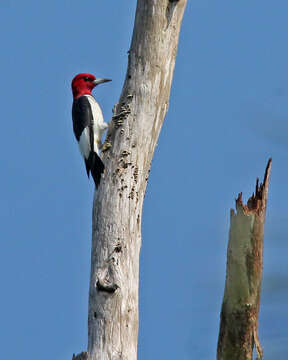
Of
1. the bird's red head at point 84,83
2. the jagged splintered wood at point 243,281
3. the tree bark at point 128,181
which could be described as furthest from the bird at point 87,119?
the jagged splintered wood at point 243,281

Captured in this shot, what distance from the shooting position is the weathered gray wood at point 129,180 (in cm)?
419

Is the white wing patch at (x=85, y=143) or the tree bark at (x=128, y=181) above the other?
the white wing patch at (x=85, y=143)

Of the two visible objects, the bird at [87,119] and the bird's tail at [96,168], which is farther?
the bird at [87,119]

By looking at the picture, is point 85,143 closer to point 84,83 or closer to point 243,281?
point 84,83

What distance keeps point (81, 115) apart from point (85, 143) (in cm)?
50

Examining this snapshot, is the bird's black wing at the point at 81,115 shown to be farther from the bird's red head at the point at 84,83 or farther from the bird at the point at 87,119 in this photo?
the bird's red head at the point at 84,83

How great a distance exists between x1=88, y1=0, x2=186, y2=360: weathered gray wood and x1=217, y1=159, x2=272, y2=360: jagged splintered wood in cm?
60

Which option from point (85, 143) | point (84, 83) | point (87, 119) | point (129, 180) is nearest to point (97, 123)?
point (87, 119)

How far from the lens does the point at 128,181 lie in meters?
4.55

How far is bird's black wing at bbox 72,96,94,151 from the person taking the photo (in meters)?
6.03

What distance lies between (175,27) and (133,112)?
725 millimetres

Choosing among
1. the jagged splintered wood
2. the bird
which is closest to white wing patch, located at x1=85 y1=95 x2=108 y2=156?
the bird

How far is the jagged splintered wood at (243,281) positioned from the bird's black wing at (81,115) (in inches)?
81.9

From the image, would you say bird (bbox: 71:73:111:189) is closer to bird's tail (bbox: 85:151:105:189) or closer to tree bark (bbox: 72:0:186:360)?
bird's tail (bbox: 85:151:105:189)
